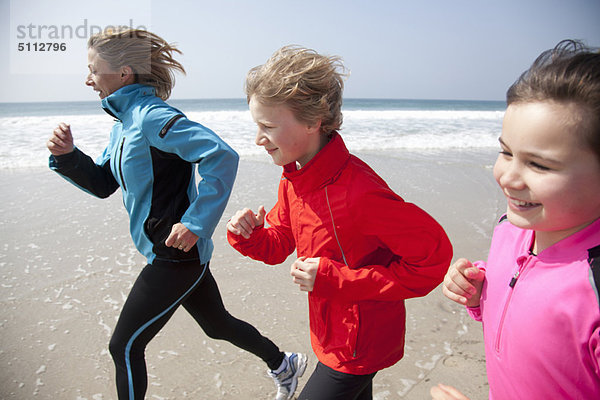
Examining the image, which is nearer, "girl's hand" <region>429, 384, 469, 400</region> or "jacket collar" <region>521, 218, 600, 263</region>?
"jacket collar" <region>521, 218, 600, 263</region>

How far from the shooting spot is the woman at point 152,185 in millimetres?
2150

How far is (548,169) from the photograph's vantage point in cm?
Result: 105

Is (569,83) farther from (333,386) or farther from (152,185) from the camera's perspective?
(152,185)

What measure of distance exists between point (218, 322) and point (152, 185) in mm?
893

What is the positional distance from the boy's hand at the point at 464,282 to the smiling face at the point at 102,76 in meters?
2.01

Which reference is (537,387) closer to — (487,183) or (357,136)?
(487,183)

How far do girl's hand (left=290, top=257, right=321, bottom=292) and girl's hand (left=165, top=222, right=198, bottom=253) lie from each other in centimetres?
68

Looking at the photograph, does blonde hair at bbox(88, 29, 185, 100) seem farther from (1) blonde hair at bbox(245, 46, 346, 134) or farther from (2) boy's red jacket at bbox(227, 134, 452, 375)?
(2) boy's red jacket at bbox(227, 134, 452, 375)

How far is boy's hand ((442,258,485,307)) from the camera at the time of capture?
1.38 m

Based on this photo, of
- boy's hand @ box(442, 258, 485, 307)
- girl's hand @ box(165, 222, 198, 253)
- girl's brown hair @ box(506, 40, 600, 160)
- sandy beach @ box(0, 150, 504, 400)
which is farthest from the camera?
sandy beach @ box(0, 150, 504, 400)

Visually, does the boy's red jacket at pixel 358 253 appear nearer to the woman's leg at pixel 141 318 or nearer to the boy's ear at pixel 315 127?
the boy's ear at pixel 315 127

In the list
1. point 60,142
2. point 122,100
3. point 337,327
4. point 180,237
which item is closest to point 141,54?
point 122,100

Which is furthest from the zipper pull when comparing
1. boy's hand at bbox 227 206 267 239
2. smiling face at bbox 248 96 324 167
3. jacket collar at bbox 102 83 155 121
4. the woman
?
jacket collar at bbox 102 83 155 121

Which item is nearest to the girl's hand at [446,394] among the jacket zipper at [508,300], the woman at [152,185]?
the jacket zipper at [508,300]
